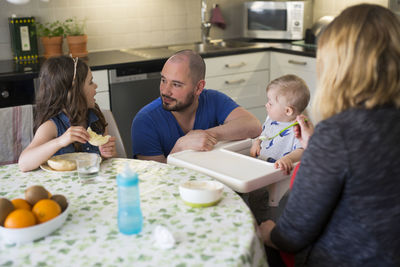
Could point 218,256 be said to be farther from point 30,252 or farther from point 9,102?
point 9,102

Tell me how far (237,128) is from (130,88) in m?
1.43

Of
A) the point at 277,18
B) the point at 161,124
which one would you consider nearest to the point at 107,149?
the point at 161,124

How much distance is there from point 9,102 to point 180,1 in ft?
6.02

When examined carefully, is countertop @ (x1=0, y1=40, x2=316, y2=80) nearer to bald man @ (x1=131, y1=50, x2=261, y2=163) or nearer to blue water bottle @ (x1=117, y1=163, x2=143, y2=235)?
bald man @ (x1=131, y1=50, x2=261, y2=163)

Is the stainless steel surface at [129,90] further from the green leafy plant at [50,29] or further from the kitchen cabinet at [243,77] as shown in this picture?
the green leafy plant at [50,29]

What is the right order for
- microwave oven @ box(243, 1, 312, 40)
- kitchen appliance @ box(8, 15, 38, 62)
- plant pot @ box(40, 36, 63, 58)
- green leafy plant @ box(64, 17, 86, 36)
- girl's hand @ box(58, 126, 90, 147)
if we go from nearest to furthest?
1. girl's hand @ box(58, 126, 90, 147)
2. kitchen appliance @ box(8, 15, 38, 62)
3. plant pot @ box(40, 36, 63, 58)
4. green leafy plant @ box(64, 17, 86, 36)
5. microwave oven @ box(243, 1, 312, 40)

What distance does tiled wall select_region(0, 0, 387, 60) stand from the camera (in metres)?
3.73

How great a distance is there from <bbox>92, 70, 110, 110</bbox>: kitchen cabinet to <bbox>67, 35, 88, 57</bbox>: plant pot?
0.51 m

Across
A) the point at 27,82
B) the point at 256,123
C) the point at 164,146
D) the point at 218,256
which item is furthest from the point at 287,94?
the point at 27,82

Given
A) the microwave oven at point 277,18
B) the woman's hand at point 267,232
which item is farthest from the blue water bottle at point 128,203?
the microwave oven at point 277,18

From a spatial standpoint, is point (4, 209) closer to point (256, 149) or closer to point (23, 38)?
point (256, 149)

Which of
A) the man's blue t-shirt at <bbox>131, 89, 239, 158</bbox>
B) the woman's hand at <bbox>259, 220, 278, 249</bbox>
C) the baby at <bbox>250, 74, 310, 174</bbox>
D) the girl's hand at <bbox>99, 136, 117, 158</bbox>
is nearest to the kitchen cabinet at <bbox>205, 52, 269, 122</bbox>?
the man's blue t-shirt at <bbox>131, 89, 239, 158</bbox>

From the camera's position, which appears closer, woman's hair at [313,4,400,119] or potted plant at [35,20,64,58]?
woman's hair at [313,4,400,119]

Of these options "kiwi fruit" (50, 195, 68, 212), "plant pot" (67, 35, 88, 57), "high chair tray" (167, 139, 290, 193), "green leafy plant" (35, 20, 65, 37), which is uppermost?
"green leafy plant" (35, 20, 65, 37)
